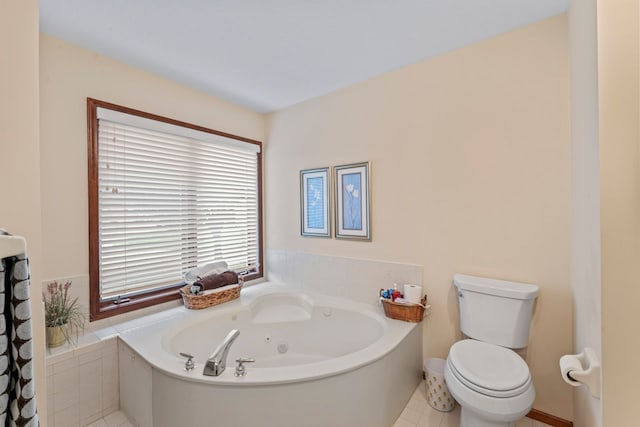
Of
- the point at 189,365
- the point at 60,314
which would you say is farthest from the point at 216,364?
the point at 60,314

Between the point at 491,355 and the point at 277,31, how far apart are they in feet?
7.85

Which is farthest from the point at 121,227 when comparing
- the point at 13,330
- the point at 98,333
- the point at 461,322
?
the point at 461,322

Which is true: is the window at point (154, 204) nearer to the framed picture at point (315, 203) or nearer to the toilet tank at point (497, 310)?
the framed picture at point (315, 203)

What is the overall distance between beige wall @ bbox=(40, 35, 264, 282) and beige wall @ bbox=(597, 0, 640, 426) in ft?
8.92

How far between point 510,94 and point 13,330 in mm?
2478

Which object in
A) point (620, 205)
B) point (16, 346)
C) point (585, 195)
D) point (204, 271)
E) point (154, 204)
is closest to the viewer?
point (16, 346)

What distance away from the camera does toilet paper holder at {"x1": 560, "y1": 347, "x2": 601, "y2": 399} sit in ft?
2.90

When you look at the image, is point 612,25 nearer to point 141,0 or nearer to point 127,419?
point 141,0

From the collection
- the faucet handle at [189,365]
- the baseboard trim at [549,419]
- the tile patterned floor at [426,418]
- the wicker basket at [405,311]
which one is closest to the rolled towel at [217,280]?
the faucet handle at [189,365]

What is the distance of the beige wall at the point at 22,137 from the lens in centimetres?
78

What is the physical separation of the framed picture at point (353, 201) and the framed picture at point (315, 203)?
12 centimetres

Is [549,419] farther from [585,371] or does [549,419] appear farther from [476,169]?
[476,169]

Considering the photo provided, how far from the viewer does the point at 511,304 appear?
65.6 inches

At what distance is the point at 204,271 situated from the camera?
246 cm
